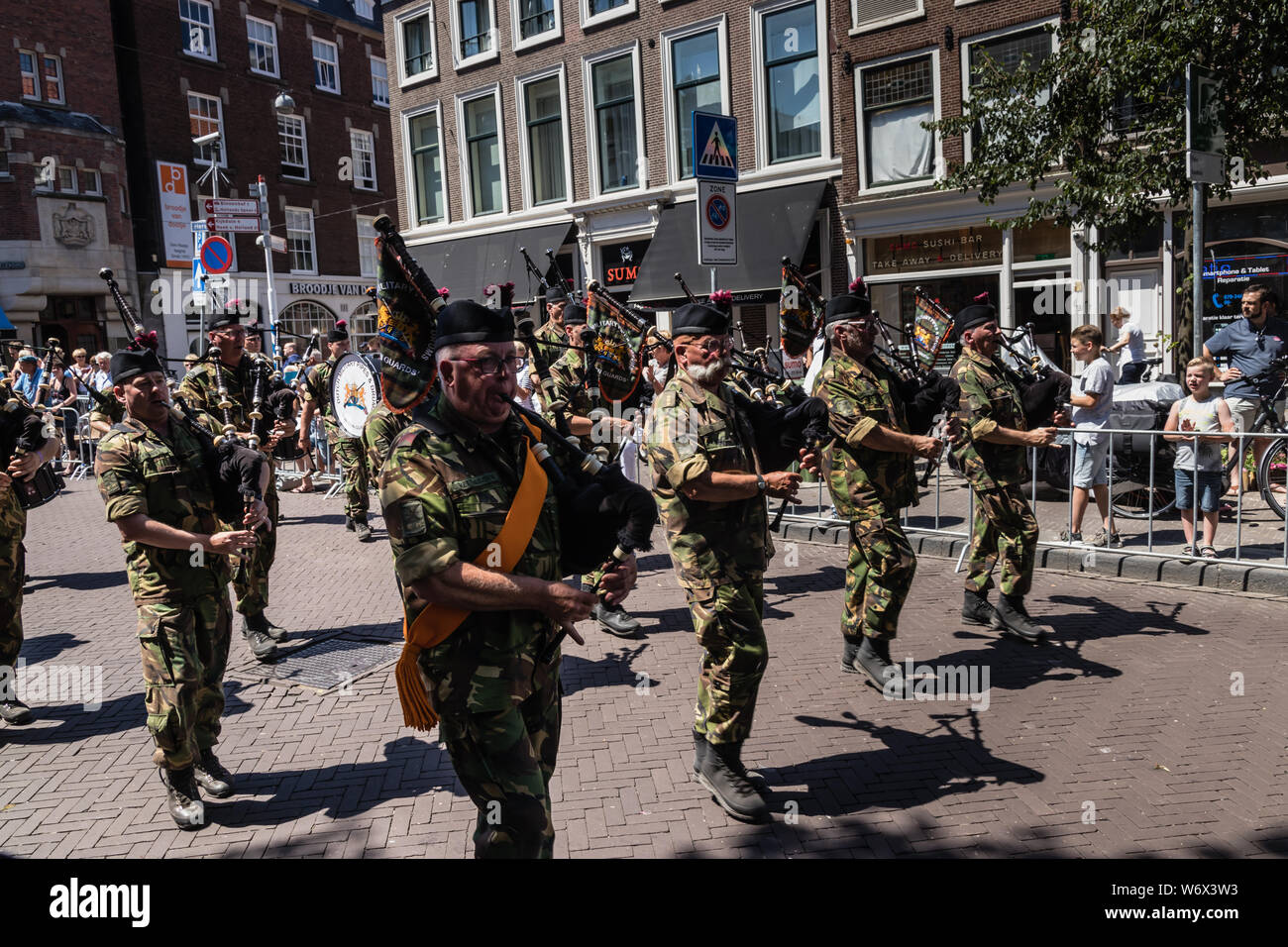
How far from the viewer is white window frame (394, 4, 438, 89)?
26.3m

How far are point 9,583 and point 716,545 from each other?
14.2ft

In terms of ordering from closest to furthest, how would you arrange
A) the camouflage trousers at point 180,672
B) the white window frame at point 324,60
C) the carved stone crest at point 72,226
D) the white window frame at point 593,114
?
1. the camouflage trousers at point 180,672
2. the white window frame at point 593,114
3. the carved stone crest at point 72,226
4. the white window frame at point 324,60

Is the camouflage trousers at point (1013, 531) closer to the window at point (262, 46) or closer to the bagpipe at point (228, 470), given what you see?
the bagpipe at point (228, 470)

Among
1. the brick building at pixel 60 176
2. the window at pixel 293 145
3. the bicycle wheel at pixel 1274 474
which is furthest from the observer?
the window at pixel 293 145

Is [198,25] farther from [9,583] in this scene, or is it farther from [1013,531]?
[1013,531]

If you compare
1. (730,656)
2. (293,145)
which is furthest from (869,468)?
(293,145)

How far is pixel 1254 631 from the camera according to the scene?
20.7 feet

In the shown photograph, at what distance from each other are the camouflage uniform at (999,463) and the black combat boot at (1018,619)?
9cm

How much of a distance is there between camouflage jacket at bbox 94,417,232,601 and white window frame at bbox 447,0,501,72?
2287 cm

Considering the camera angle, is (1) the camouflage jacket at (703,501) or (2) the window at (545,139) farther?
(2) the window at (545,139)

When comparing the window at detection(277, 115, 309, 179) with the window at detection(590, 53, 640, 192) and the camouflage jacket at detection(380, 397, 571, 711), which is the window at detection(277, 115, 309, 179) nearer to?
the window at detection(590, 53, 640, 192)

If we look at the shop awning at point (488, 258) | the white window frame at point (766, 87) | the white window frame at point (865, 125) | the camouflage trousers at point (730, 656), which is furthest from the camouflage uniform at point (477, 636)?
the shop awning at point (488, 258)

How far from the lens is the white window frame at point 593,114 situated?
22000 mm
